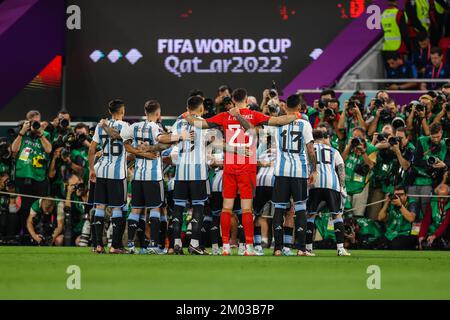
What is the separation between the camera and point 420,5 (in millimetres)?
24906

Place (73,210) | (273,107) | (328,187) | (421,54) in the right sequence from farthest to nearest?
(421,54) < (73,210) < (273,107) < (328,187)

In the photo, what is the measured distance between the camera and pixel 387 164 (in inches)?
797

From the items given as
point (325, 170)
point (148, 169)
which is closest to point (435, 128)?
point (325, 170)

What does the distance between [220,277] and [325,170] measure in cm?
451

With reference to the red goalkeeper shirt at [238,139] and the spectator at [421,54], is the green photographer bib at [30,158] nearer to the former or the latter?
the red goalkeeper shirt at [238,139]

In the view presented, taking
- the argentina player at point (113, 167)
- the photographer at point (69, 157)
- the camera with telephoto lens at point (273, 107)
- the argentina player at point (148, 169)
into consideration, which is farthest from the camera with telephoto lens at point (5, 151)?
the camera with telephoto lens at point (273, 107)

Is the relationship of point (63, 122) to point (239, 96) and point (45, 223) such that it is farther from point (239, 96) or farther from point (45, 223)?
point (239, 96)

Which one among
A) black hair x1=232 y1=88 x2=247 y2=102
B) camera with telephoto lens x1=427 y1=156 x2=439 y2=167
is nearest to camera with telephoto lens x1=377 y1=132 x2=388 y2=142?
camera with telephoto lens x1=427 y1=156 x2=439 y2=167

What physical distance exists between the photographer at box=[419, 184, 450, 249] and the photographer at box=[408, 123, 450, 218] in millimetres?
132

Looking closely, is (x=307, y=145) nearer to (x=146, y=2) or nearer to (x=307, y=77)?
(x=307, y=77)

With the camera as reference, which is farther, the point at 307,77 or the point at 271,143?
the point at 307,77

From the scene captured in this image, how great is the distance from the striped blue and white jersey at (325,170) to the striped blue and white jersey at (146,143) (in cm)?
227

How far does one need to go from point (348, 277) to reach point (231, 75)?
13881 mm
